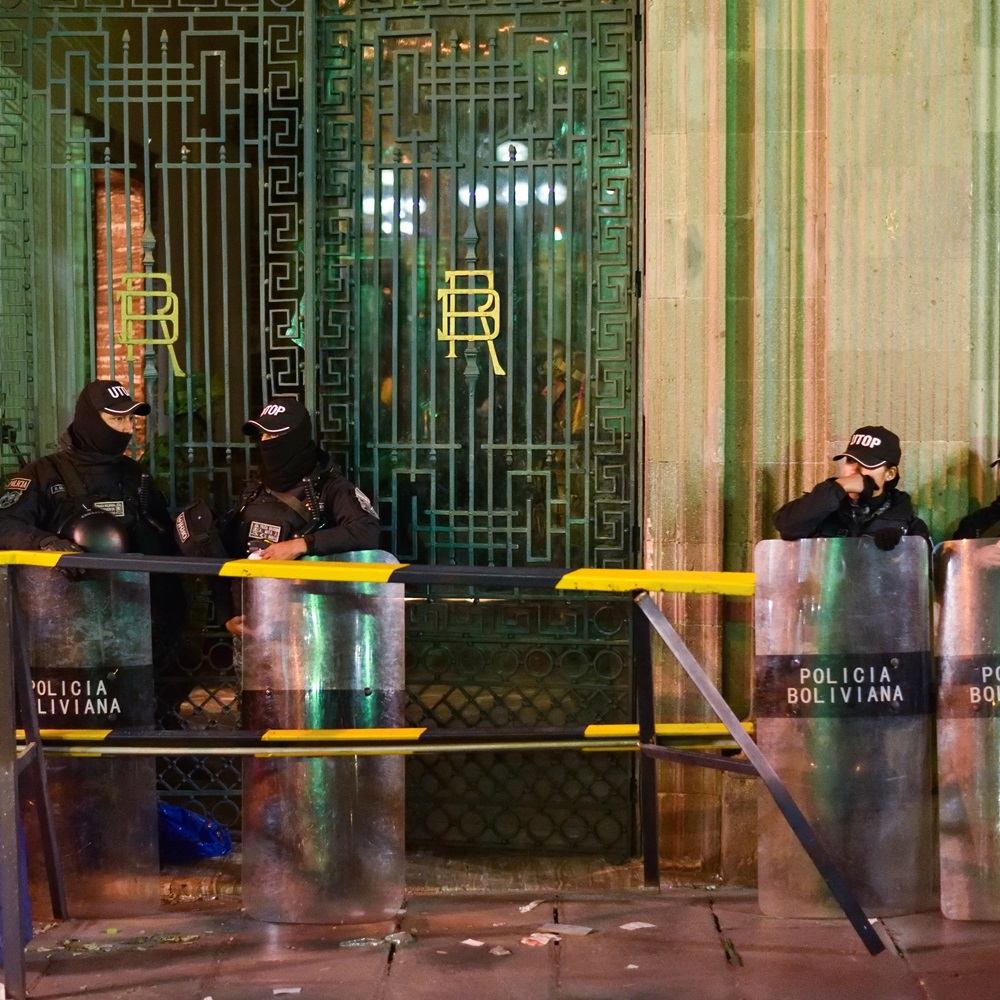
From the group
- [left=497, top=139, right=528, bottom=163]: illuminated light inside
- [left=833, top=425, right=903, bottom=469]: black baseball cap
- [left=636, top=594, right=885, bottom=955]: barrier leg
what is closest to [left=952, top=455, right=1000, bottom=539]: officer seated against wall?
[left=833, top=425, right=903, bottom=469]: black baseball cap

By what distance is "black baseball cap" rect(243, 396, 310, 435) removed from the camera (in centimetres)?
618

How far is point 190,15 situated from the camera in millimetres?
7020

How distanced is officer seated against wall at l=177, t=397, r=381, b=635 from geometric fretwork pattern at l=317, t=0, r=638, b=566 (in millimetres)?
718

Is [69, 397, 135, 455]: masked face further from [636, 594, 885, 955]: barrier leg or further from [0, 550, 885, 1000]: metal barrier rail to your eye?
[636, 594, 885, 955]: barrier leg

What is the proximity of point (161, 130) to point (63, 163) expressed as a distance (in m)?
0.51

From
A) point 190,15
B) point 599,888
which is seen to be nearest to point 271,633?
point 599,888

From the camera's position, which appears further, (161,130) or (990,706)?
(161,130)

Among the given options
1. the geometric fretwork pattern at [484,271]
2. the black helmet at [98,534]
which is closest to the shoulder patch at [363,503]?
the geometric fretwork pattern at [484,271]

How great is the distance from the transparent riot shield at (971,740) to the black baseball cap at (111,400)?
11.5 feet

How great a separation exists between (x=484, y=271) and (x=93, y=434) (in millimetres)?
2021

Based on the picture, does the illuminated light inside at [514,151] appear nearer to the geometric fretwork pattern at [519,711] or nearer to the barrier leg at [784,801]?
the geometric fretwork pattern at [519,711]

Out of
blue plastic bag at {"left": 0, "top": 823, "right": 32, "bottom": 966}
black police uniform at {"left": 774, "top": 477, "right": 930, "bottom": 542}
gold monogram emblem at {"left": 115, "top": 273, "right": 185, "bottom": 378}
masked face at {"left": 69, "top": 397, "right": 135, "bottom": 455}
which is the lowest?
blue plastic bag at {"left": 0, "top": 823, "right": 32, "bottom": 966}

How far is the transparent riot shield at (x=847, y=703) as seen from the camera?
5.54 m

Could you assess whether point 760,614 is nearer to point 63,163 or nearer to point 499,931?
point 499,931
